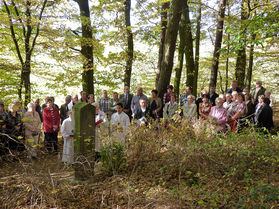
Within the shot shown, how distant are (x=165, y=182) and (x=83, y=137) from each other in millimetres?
1779

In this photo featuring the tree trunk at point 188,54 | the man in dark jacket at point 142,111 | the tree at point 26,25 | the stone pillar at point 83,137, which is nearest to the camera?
the stone pillar at point 83,137

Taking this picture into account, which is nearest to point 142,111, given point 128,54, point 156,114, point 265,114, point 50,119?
point 156,114

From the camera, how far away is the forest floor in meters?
3.53

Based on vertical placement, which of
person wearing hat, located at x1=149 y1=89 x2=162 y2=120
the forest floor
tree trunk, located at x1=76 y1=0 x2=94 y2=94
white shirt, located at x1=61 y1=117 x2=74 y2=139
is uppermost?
tree trunk, located at x1=76 y1=0 x2=94 y2=94

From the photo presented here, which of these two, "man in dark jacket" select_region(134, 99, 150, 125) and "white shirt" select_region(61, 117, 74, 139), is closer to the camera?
"white shirt" select_region(61, 117, 74, 139)

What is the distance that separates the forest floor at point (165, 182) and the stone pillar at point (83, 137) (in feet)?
0.75

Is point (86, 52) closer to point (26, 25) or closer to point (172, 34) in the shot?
point (26, 25)

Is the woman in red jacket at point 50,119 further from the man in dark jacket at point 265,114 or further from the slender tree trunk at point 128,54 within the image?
the man in dark jacket at point 265,114

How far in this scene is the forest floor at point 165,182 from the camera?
3525mm

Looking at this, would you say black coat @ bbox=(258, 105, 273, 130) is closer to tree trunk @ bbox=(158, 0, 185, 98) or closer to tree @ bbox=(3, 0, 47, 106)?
tree trunk @ bbox=(158, 0, 185, 98)

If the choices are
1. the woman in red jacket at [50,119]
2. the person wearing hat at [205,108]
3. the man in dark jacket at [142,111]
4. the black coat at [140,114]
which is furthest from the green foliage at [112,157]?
the person wearing hat at [205,108]

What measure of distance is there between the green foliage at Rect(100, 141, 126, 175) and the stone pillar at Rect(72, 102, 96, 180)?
0.35 meters

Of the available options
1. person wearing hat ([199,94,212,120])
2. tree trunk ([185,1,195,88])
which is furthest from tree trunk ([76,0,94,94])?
person wearing hat ([199,94,212,120])

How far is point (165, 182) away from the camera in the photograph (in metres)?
4.27
